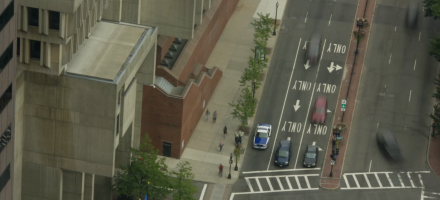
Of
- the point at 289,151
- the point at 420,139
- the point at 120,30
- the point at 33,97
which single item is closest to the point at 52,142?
the point at 33,97

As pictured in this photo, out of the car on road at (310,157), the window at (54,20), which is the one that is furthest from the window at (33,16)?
the car on road at (310,157)

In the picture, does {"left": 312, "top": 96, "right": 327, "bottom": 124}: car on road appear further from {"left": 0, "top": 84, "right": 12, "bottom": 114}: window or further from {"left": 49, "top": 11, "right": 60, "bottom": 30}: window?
{"left": 0, "top": 84, "right": 12, "bottom": 114}: window

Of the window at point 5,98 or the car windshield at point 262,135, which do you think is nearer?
the window at point 5,98

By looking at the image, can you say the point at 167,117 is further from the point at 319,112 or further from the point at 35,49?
the point at 35,49

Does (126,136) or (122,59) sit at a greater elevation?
(122,59)

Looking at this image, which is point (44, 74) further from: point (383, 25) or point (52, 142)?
point (383, 25)

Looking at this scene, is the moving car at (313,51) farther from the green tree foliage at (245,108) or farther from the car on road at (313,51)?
the green tree foliage at (245,108)

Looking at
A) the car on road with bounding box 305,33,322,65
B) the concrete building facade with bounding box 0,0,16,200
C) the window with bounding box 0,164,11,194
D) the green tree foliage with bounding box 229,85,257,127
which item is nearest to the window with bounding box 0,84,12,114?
the concrete building facade with bounding box 0,0,16,200
